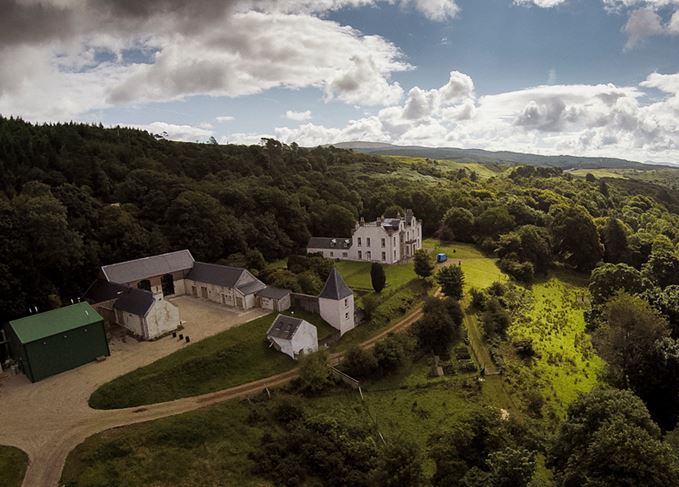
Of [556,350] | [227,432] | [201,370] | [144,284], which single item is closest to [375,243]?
[556,350]

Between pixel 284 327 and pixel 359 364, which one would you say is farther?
pixel 284 327

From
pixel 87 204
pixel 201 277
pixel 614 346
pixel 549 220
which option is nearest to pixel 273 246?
pixel 201 277

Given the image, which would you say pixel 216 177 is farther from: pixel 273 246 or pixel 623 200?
pixel 623 200

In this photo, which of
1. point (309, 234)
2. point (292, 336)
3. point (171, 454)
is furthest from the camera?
point (309, 234)

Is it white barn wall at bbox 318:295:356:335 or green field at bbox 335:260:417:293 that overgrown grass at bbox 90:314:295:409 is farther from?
green field at bbox 335:260:417:293

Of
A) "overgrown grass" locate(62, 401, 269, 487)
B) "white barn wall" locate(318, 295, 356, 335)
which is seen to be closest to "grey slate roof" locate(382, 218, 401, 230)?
"white barn wall" locate(318, 295, 356, 335)

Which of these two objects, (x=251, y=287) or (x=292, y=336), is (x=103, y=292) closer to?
(x=251, y=287)
